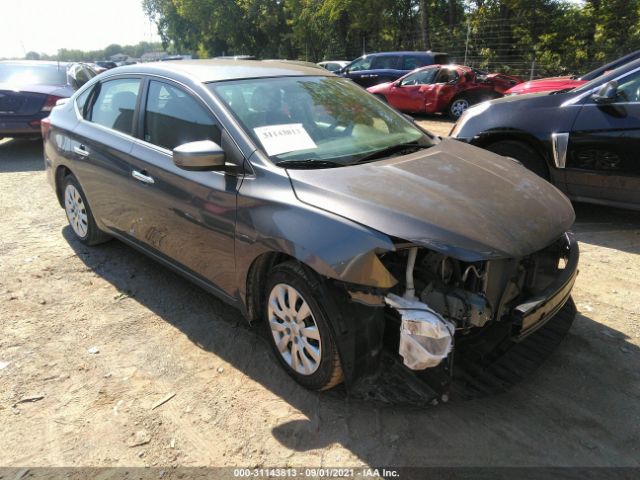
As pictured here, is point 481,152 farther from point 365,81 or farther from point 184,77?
point 365,81

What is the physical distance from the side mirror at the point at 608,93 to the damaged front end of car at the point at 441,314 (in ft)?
8.42

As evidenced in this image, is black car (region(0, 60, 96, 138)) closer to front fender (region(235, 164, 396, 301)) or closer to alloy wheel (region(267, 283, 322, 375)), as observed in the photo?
front fender (region(235, 164, 396, 301))

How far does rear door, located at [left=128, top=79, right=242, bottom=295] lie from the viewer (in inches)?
114

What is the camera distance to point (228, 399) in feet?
8.92

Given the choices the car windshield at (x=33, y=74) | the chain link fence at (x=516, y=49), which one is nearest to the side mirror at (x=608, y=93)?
the car windshield at (x=33, y=74)

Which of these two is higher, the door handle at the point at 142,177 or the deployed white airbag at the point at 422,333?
the door handle at the point at 142,177

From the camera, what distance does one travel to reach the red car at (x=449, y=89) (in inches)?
484

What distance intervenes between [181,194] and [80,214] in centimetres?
191

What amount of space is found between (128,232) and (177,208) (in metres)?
0.88

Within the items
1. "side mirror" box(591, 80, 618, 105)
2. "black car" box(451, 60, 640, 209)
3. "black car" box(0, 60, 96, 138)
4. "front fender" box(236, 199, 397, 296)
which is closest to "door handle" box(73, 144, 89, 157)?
"front fender" box(236, 199, 397, 296)


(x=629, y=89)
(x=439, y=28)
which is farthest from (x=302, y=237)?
(x=439, y=28)

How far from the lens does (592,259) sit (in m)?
4.23

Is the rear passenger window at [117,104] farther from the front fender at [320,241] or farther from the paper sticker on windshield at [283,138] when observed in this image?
the front fender at [320,241]

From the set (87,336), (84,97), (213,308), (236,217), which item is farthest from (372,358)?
(84,97)
